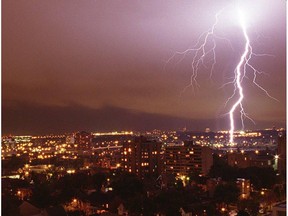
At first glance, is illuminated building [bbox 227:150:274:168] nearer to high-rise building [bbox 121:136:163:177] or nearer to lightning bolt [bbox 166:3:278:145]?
high-rise building [bbox 121:136:163:177]

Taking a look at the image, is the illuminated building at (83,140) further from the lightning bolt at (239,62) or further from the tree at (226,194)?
the lightning bolt at (239,62)

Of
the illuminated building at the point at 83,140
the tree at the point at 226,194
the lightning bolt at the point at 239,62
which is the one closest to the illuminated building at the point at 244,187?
the tree at the point at 226,194

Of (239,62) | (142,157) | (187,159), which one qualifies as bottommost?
(187,159)

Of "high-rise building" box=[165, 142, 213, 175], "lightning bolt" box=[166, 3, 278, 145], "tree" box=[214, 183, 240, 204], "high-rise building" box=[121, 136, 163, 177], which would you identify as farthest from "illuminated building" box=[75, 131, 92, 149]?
"lightning bolt" box=[166, 3, 278, 145]

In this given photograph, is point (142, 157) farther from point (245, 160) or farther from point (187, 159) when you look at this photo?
point (245, 160)

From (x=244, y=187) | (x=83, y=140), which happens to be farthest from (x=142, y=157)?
(x=83, y=140)

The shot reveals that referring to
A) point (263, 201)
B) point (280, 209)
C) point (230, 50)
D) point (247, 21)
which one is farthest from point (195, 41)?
point (263, 201)
